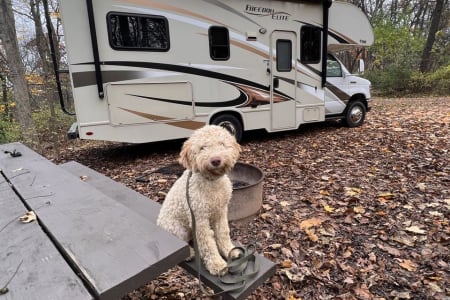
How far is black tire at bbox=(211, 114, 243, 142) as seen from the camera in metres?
6.03

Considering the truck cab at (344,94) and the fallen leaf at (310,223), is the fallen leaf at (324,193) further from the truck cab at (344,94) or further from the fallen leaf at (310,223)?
the truck cab at (344,94)

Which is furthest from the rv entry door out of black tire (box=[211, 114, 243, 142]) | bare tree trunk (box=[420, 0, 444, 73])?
bare tree trunk (box=[420, 0, 444, 73])

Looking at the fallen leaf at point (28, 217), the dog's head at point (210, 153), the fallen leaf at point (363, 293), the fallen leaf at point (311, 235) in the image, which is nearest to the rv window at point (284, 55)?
the fallen leaf at point (311, 235)

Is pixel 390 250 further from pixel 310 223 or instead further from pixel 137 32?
pixel 137 32

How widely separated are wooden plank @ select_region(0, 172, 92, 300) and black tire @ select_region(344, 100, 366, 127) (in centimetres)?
790

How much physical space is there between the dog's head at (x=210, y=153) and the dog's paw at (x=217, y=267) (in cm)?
49

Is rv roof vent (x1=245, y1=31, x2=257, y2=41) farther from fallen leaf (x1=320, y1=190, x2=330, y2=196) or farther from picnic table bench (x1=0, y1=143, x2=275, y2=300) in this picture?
picnic table bench (x1=0, y1=143, x2=275, y2=300)

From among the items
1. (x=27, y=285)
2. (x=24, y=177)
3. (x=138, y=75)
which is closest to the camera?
(x=27, y=285)

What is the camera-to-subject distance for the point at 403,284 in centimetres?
226

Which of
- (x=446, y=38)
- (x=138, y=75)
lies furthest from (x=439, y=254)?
(x=446, y=38)

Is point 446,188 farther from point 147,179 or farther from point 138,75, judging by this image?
point 138,75

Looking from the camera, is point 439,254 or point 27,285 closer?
point 27,285

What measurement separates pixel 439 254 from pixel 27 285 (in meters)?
3.02

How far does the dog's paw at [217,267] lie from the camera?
5.37ft
